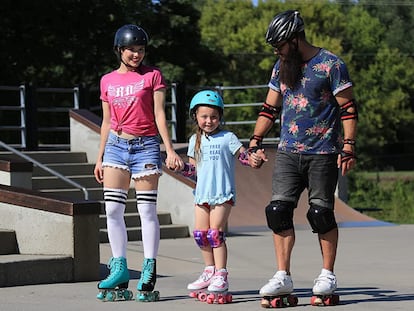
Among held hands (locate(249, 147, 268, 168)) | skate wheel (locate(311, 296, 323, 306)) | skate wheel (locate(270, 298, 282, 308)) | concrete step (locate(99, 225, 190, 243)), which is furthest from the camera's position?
concrete step (locate(99, 225, 190, 243))

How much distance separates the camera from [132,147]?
23.1 ft

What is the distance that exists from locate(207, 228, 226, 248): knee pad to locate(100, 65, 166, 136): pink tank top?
0.83 metres

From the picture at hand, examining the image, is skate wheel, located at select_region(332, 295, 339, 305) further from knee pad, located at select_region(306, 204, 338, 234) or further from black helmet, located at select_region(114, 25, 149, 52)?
black helmet, located at select_region(114, 25, 149, 52)

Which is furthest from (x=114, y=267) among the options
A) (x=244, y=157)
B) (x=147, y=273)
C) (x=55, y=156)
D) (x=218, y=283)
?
(x=55, y=156)

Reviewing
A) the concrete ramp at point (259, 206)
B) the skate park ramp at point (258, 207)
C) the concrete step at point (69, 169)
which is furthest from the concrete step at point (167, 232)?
the concrete step at point (69, 169)

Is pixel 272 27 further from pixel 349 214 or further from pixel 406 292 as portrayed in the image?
pixel 349 214

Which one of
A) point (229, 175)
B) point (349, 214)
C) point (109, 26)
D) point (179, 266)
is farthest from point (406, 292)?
point (109, 26)

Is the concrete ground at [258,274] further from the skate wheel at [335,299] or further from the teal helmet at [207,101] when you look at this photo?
the teal helmet at [207,101]

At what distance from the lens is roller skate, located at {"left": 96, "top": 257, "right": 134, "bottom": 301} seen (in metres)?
7.03

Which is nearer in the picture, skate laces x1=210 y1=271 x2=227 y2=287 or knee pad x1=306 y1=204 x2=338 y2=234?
knee pad x1=306 y1=204 x2=338 y2=234

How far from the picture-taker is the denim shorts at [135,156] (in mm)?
7043

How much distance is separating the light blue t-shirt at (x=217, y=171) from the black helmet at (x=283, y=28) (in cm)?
91

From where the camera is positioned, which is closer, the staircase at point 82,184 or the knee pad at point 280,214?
the knee pad at point 280,214

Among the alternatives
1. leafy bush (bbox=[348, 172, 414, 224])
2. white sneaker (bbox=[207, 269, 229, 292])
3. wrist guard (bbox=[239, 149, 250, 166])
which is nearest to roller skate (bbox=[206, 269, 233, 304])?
white sneaker (bbox=[207, 269, 229, 292])
